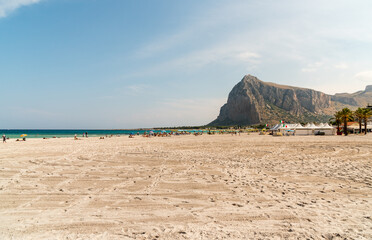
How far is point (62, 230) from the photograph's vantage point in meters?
3.28

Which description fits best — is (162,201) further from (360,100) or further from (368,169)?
(360,100)

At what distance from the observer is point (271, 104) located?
5295 inches

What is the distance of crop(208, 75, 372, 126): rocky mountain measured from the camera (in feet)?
406

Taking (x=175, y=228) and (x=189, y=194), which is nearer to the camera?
(x=175, y=228)

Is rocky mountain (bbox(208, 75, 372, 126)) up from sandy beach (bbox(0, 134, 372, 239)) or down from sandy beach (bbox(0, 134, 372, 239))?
up

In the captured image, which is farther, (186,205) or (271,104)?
(271,104)

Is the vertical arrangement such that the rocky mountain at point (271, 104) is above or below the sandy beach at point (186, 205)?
above

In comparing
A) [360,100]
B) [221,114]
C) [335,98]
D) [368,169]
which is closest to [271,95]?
[221,114]

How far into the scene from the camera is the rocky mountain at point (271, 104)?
123750 mm

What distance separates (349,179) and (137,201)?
6.45 meters

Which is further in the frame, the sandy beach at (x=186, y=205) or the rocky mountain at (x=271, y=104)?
the rocky mountain at (x=271, y=104)

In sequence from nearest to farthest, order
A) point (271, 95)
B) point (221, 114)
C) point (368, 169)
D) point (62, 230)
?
point (62, 230) < point (368, 169) < point (271, 95) < point (221, 114)

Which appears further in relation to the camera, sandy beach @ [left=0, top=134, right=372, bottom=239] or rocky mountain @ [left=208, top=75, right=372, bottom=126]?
rocky mountain @ [left=208, top=75, right=372, bottom=126]

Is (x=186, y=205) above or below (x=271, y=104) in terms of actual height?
below
